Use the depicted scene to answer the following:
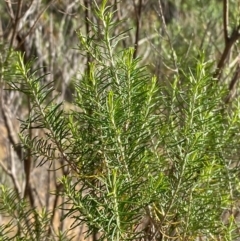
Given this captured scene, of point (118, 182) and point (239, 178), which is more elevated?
point (118, 182)

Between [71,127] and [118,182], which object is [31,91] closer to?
[71,127]

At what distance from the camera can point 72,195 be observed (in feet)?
2.40

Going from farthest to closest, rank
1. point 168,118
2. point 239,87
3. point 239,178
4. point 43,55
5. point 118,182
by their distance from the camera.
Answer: point 43,55 < point 239,87 < point 239,178 < point 168,118 < point 118,182

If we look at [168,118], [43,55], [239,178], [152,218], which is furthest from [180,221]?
[43,55]

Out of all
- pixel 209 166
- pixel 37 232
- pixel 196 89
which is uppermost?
pixel 196 89

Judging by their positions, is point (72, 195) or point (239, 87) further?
point (239, 87)

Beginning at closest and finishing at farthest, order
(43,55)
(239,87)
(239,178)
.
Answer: (239,178)
(239,87)
(43,55)

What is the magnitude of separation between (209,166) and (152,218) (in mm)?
121

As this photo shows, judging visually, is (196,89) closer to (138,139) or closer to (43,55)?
(138,139)

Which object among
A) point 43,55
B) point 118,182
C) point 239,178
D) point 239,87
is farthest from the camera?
point 43,55

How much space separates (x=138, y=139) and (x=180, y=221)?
0.46ft

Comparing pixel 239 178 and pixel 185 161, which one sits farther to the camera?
pixel 239 178

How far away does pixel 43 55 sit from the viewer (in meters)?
2.49

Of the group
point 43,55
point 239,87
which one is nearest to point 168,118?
point 239,87
